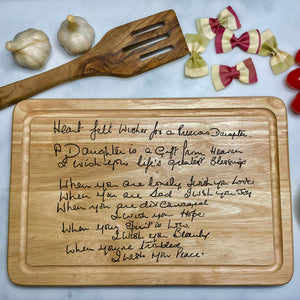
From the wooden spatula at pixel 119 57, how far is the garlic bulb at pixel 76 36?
0.9 inches

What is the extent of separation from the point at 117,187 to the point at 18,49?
1.42ft

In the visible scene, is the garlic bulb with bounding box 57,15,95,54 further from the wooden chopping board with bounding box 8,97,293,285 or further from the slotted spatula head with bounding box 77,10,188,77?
the wooden chopping board with bounding box 8,97,293,285

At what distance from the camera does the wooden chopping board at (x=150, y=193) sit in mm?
836

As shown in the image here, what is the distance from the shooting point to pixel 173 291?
33.3 inches

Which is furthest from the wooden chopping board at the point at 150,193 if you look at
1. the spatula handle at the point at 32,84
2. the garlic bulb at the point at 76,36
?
the garlic bulb at the point at 76,36

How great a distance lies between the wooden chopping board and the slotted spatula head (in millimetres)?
90

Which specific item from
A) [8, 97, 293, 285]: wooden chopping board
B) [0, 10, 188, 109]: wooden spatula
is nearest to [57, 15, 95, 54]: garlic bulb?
[0, 10, 188, 109]: wooden spatula

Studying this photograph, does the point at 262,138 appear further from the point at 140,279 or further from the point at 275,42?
the point at 140,279

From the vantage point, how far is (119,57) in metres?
0.88

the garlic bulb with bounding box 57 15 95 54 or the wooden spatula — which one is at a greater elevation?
the garlic bulb with bounding box 57 15 95 54

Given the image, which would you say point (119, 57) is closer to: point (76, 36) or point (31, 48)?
point (76, 36)

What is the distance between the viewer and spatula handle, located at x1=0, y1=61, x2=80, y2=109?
2.85 ft

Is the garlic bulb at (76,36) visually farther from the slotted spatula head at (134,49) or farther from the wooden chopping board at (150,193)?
the wooden chopping board at (150,193)

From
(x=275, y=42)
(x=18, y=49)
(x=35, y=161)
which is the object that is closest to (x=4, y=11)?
(x=18, y=49)
